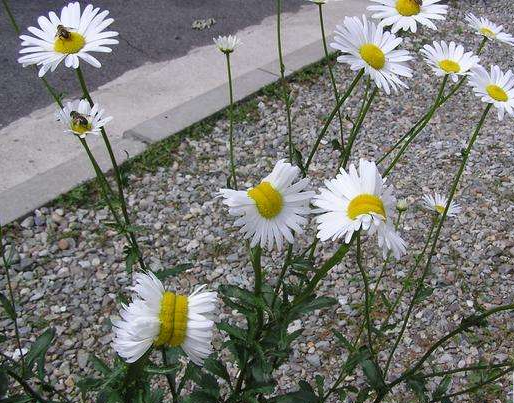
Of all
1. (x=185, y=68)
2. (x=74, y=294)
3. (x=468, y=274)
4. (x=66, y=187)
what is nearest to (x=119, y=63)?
(x=185, y=68)

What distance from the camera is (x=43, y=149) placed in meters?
2.99

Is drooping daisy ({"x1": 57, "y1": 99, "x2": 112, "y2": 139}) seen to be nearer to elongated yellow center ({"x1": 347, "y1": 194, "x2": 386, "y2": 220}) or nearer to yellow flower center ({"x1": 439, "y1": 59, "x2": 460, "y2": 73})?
elongated yellow center ({"x1": 347, "y1": 194, "x2": 386, "y2": 220})

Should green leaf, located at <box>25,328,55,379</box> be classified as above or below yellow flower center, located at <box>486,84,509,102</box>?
below

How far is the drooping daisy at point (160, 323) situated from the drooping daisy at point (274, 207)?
15cm

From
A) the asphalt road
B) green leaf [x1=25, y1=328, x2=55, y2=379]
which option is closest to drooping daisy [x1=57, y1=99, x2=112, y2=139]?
green leaf [x1=25, y1=328, x2=55, y2=379]

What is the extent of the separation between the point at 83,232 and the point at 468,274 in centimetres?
156

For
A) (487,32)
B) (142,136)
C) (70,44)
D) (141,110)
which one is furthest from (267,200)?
(141,110)

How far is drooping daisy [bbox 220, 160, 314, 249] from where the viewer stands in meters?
1.06

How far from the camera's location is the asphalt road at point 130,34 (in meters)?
3.52

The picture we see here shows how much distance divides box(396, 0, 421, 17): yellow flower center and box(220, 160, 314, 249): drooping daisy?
21.4 inches

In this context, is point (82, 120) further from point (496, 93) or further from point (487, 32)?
point (487, 32)

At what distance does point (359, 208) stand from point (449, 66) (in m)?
0.63

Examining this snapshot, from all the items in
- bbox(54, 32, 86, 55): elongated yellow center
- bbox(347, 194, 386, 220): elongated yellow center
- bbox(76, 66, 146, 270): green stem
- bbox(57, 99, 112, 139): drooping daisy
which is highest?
bbox(54, 32, 86, 55): elongated yellow center

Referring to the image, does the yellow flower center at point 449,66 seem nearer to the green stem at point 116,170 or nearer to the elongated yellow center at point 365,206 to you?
the elongated yellow center at point 365,206
